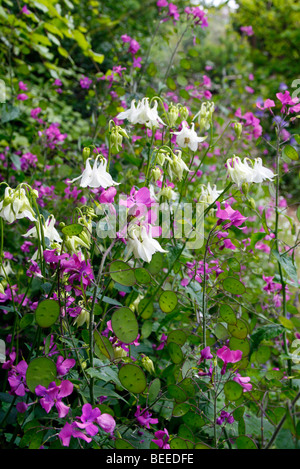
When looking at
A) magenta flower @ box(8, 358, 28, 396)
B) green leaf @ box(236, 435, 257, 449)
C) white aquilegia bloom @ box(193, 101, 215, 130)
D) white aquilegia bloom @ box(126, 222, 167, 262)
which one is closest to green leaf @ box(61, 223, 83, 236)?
white aquilegia bloom @ box(126, 222, 167, 262)

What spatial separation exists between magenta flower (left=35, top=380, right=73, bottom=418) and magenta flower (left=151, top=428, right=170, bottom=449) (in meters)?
0.18

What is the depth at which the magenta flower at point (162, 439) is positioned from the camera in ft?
2.44

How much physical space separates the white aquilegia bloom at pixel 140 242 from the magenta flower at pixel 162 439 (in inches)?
13.0

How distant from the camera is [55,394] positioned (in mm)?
707

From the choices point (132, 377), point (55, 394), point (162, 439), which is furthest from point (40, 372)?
point (162, 439)

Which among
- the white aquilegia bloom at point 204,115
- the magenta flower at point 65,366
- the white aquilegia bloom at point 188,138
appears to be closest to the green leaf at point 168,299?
the magenta flower at point 65,366

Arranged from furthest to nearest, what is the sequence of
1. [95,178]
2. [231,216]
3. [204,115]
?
[204,115]
[231,216]
[95,178]

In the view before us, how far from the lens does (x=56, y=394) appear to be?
2.32 feet

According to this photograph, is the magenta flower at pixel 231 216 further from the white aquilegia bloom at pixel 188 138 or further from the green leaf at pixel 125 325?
the green leaf at pixel 125 325

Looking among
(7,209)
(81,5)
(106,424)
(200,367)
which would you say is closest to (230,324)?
(200,367)

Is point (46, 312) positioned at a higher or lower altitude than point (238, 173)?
lower

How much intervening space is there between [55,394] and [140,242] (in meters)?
0.30

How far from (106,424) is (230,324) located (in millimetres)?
341

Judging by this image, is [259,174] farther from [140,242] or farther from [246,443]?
[246,443]
